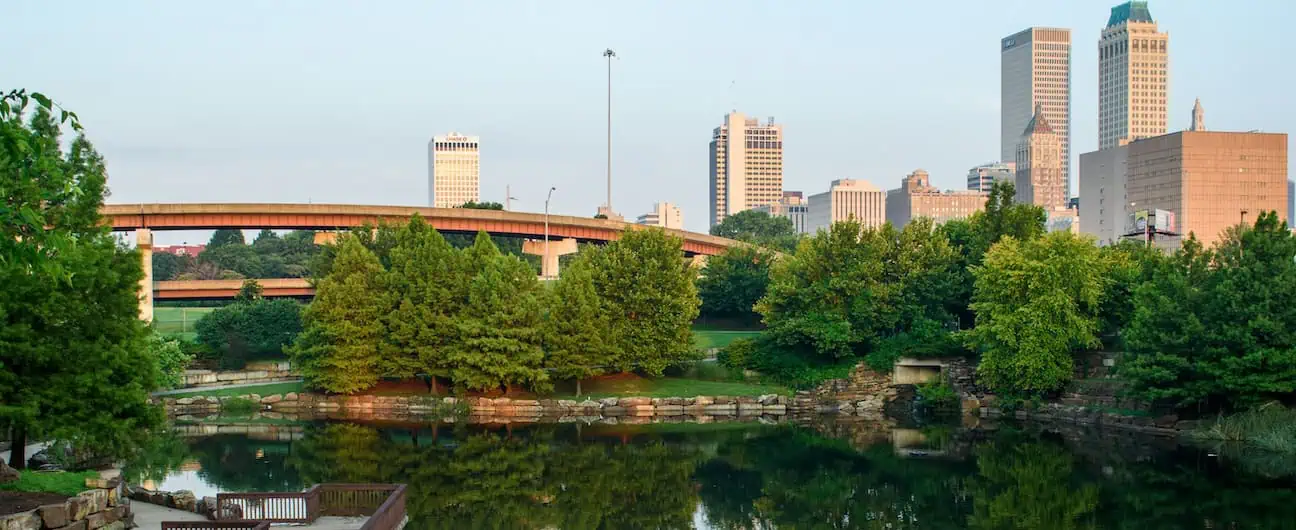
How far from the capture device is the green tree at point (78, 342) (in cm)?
2908

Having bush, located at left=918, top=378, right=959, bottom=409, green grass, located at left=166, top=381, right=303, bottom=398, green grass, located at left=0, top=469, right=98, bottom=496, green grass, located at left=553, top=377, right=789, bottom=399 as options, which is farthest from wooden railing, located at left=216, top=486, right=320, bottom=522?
bush, located at left=918, top=378, right=959, bottom=409

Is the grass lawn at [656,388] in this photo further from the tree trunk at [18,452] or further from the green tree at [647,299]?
the tree trunk at [18,452]

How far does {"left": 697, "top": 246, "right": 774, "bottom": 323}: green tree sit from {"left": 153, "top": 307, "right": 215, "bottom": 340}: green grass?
30716 millimetres

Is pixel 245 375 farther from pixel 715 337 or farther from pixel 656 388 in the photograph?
pixel 715 337

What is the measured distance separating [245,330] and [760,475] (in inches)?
1501

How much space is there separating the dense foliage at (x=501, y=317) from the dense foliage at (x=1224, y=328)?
21.5 m

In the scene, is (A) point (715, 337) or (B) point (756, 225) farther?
(B) point (756, 225)

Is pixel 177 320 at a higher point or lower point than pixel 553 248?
lower

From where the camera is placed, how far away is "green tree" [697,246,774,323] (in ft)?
252

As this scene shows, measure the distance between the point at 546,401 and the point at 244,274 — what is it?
250ft

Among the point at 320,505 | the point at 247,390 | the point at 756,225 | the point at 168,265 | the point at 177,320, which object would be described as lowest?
the point at 247,390

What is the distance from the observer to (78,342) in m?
30.0

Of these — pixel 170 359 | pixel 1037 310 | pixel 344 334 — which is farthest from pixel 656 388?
pixel 170 359

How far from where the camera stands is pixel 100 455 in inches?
1495
